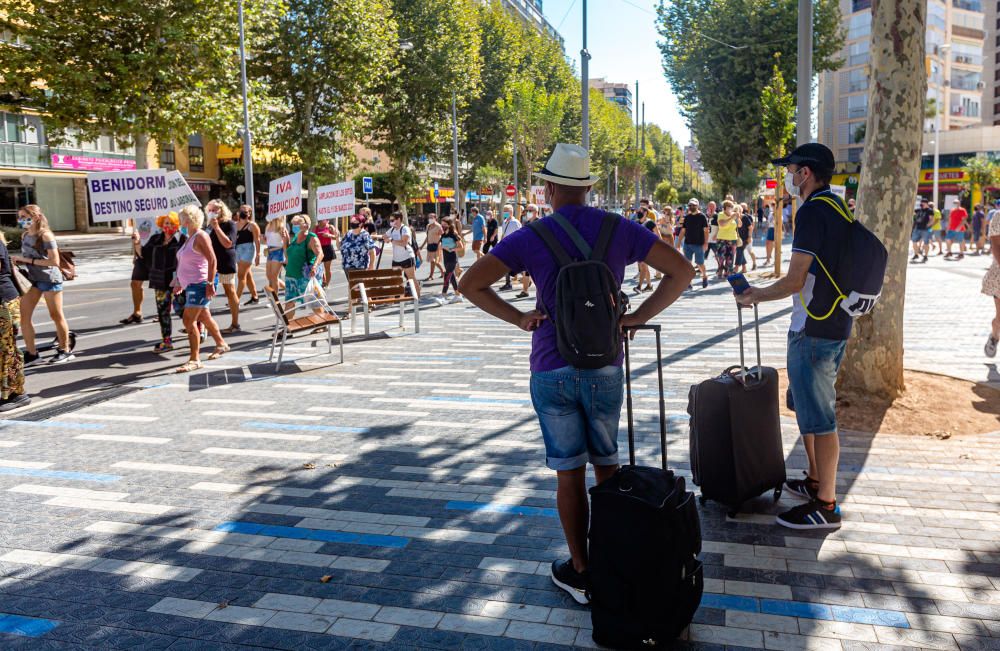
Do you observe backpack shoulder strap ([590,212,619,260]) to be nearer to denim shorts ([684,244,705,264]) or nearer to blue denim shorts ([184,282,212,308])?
blue denim shorts ([184,282,212,308])

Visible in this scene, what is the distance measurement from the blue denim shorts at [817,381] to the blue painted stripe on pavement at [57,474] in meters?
4.29

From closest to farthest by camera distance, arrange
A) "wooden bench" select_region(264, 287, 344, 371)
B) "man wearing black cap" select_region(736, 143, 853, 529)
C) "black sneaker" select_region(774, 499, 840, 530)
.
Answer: "man wearing black cap" select_region(736, 143, 853, 529), "black sneaker" select_region(774, 499, 840, 530), "wooden bench" select_region(264, 287, 344, 371)

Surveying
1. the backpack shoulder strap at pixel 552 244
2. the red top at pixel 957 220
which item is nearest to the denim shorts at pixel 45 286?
the backpack shoulder strap at pixel 552 244

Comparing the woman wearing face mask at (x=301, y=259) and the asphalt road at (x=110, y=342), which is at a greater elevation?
the woman wearing face mask at (x=301, y=259)

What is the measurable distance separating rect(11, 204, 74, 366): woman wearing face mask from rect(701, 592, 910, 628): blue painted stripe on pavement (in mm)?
8709

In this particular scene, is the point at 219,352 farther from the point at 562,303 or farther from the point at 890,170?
the point at 562,303

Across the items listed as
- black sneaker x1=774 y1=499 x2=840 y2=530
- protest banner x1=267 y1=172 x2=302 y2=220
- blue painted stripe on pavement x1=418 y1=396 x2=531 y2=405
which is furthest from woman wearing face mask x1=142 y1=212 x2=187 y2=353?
black sneaker x1=774 y1=499 x2=840 y2=530

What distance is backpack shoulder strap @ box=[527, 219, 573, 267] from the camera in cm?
330

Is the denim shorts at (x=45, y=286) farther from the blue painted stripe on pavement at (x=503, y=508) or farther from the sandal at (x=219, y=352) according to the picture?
the blue painted stripe on pavement at (x=503, y=508)

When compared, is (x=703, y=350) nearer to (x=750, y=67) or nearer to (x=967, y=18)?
(x=750, y=67)

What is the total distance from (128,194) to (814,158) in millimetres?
9687

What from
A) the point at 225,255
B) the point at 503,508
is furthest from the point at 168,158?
the point at 503,508

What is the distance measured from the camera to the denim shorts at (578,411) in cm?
336

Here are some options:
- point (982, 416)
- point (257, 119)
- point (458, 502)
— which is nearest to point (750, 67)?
point (257, 119)
